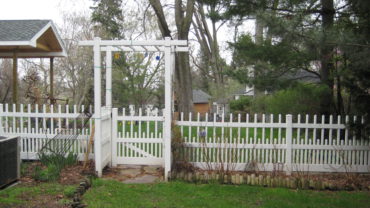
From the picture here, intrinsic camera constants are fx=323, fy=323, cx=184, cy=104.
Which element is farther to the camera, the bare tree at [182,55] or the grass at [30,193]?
the bare tree at [182,55]

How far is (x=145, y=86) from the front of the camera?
23.9m

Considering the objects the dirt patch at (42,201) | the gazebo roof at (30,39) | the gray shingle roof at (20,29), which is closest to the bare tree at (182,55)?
the gazebo roof at (30,39)

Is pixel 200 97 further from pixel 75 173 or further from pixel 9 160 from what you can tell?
pixel 9 160

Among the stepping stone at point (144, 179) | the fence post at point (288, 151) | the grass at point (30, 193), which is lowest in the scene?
the stepping stone at point (144, 179)

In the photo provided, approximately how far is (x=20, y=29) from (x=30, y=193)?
17.4ft

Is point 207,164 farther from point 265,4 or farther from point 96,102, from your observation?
point 265,4

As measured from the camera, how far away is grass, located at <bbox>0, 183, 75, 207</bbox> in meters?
4.18

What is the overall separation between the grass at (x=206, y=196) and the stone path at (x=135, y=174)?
32 centimetres

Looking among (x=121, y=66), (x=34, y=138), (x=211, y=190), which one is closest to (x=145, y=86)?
(x=121, y=66)

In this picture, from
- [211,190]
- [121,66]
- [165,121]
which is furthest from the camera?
[121,66]

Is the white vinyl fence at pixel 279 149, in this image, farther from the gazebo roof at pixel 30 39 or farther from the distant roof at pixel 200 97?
the distant roof at pixel 200 97

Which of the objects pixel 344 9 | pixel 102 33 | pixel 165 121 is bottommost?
pixel 165 121

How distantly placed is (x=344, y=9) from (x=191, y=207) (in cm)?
472

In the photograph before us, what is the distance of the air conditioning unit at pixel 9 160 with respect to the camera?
10.6ft
